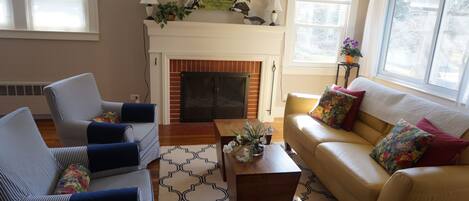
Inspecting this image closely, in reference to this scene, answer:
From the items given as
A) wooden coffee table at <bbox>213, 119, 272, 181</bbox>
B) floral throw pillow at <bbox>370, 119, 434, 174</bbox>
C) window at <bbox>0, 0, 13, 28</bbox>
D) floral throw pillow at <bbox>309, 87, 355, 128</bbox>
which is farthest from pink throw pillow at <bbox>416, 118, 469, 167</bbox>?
window at <bbox>0, 0, 13, 28</bbox>

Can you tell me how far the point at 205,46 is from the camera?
3.79 meters

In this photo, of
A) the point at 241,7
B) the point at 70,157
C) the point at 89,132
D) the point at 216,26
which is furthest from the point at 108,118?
the point at 241,7

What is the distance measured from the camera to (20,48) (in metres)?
3.61

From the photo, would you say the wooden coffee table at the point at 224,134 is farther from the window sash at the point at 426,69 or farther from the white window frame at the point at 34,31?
the white window frame at the point at 34,31

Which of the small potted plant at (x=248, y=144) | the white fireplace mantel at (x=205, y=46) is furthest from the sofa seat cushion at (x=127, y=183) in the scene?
the white fireplace mantel at (x=205, y=46)

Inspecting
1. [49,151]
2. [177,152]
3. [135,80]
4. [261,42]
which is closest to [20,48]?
[135,80]

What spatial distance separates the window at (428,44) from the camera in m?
3.00

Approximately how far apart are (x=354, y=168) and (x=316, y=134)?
2.01ft

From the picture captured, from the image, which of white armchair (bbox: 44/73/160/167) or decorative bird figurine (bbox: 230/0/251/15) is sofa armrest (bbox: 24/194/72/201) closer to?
white armchair (bbox: 44/73/160/167)

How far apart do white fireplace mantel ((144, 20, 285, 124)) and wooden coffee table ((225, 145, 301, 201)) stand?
2.07 metres

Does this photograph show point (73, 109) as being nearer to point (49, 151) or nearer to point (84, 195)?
point (49, 151)

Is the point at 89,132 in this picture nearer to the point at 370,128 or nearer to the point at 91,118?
the point at 91,118

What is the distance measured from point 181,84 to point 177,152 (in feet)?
3.54

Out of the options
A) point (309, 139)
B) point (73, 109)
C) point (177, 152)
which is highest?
point (73, 109)
